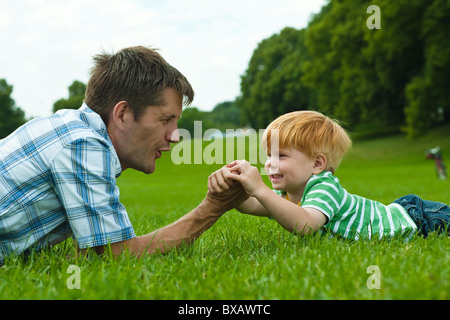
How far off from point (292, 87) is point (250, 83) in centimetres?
1340

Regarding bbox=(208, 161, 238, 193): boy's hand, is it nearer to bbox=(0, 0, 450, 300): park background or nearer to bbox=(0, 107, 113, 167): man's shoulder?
bbox=(0, 0, 450, 300): park background

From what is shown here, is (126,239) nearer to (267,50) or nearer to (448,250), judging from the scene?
(448,250)

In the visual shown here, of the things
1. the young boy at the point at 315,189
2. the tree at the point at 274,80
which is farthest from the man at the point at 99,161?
the tree at the point at 274,80

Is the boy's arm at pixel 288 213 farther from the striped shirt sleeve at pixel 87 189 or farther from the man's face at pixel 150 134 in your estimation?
the striped shirt sleeve at pixel 87 189

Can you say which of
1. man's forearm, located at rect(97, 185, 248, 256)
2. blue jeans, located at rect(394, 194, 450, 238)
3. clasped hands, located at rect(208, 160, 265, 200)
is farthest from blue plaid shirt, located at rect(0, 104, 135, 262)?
blue jeans, located at rect(394, 194, 450, 238)

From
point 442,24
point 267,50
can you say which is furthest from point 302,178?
point 267,50

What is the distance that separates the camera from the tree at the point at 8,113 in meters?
49.2

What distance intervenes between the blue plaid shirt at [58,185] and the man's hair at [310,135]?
127cm

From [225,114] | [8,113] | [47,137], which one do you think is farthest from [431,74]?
[225,114]

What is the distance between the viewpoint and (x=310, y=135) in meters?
3.42

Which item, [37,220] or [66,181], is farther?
[37,220]

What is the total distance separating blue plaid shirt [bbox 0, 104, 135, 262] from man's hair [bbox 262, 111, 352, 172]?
127 cm

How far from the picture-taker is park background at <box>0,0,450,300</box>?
2.11 meters

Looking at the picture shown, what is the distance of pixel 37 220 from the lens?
9.04 ft
